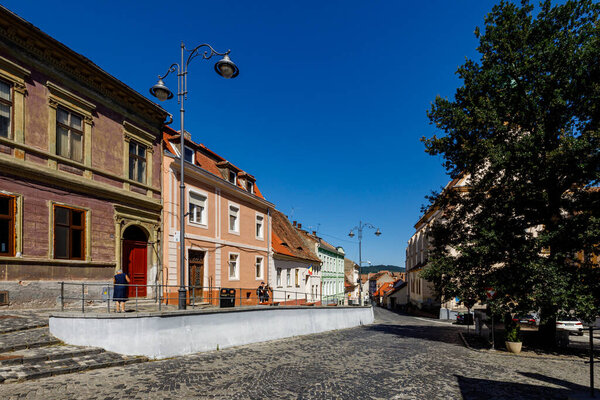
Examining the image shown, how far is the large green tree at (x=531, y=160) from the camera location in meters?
12.1

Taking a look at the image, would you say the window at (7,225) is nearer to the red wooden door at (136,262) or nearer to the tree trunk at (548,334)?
the red wooden door at (136,262)

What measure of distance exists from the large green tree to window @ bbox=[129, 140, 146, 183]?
12.7 m

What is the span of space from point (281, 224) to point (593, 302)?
92.5ft

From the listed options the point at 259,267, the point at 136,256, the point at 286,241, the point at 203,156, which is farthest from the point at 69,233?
the point at 286,241

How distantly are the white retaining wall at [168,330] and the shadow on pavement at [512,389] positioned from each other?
689cm

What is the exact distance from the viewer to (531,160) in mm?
12461

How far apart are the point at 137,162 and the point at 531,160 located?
15123 mm

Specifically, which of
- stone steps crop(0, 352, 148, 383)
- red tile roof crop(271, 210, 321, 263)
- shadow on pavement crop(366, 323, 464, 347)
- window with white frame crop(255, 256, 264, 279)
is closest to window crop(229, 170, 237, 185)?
window with white frame crop(255, 256, 264, 279)

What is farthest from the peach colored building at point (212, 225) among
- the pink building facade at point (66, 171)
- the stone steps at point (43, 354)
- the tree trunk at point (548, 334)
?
the tree trunk at point (548, 334)

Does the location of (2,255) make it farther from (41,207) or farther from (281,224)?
(281,224)

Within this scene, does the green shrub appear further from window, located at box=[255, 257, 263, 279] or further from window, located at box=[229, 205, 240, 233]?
window, located at box=[255, 257, 263, 279]

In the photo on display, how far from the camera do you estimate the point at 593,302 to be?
11742 millimetres

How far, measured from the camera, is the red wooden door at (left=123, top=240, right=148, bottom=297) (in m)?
15.2

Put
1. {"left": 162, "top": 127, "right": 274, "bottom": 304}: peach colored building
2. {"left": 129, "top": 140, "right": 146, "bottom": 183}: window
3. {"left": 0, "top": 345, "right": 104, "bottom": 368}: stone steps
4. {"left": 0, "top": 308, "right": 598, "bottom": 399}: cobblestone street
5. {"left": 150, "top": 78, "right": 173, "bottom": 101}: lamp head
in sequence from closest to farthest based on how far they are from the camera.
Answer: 1. {"left": 0, "top": 308, "right": 598, "bottom": 399}: cobblestone street
2. {"left": 0, "top": 345, "right": 104, "bottom": 368}: stone steps
3. {"left": 150, "top": 78, "right": 173, "bottom": 101}: lamp head
4. {"left": 129, "top": 140, "right": 146, "bottom": 183}: window
5. {"left": 162, "top": 127, "right": 274, "bottom": 304}: peach colored building
